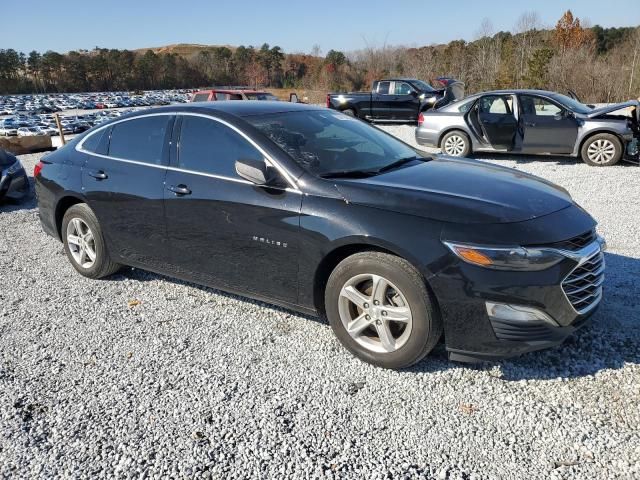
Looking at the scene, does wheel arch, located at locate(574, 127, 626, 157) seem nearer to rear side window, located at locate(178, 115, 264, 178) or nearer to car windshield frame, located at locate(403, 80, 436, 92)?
rear side window, located at locate(178, 115, 264, 178)

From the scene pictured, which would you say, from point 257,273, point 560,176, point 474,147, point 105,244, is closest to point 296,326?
point 257,273

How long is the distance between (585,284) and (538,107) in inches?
323

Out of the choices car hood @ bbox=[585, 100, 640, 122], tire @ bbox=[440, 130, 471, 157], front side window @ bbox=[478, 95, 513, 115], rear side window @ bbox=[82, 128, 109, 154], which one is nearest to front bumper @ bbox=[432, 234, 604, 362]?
rear side window @ bbox=[82, 128, 109, 154]

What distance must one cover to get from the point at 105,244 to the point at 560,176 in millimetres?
7907

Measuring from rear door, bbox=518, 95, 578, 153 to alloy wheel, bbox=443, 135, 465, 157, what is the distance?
1.29 metres

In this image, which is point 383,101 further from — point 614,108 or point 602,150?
point 614,108

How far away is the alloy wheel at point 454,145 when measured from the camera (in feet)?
35.9

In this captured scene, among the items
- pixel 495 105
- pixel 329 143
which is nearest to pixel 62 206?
pixel 329 143

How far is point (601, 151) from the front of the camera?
9.72 metres

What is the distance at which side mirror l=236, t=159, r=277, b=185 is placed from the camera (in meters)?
3.31

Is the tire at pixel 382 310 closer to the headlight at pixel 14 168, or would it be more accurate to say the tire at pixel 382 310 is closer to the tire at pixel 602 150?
the headlight at pixel 14 168

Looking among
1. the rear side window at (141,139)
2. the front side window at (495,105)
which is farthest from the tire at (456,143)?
the rear side window at (141,139)

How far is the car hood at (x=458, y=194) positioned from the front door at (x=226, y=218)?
1.65ft

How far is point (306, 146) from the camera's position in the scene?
362cm
